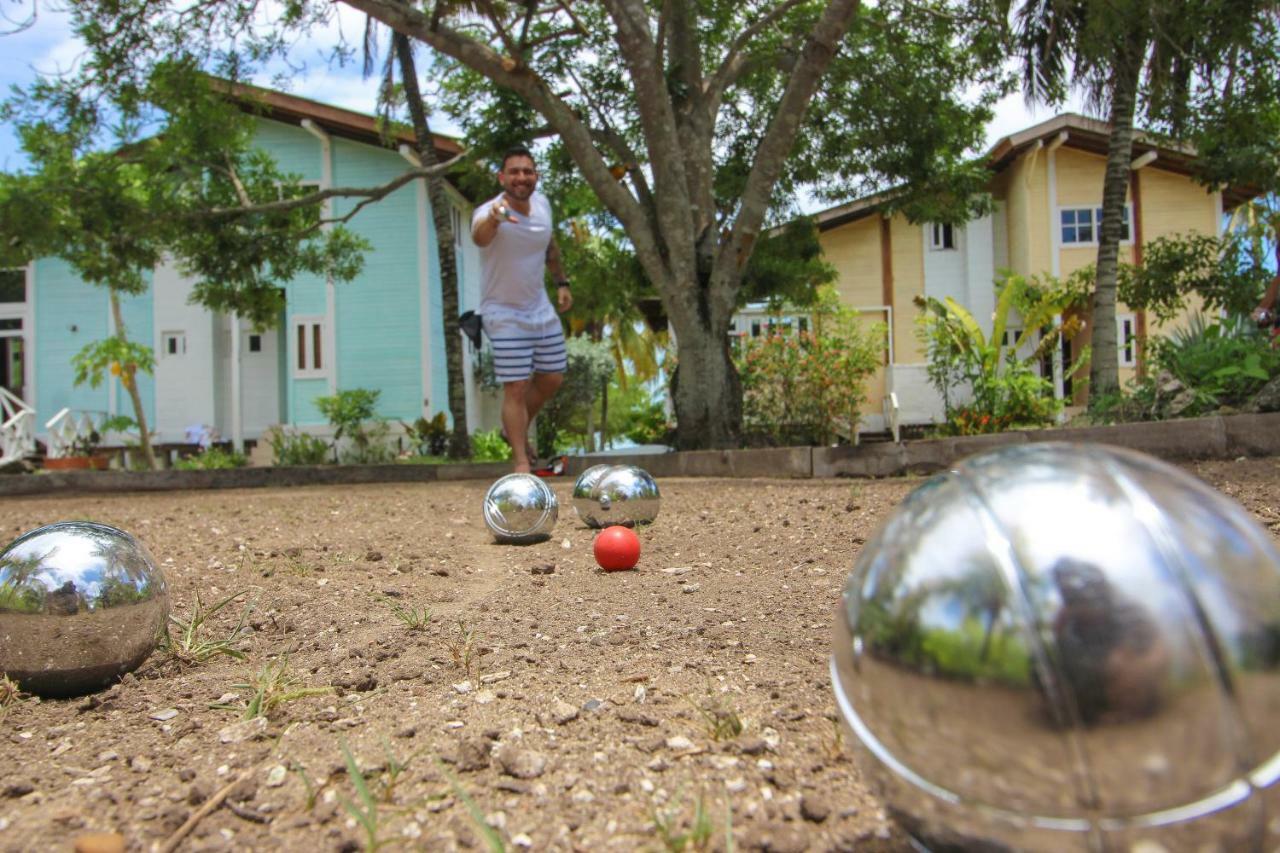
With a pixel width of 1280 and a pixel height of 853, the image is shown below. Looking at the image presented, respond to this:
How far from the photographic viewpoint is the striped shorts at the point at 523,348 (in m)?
8.19

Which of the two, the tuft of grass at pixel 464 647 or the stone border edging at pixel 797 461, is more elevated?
the stone border edging at pixel 797 461

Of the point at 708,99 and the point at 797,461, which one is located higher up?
the point at 708,99

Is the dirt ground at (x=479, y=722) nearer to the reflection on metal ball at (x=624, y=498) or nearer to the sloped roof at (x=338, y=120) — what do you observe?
the reflection on metal ball at (x=624, y=498)

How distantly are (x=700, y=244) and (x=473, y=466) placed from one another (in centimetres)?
376

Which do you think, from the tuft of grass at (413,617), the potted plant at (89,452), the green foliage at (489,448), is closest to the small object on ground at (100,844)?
the tuft of grass at (413,617)

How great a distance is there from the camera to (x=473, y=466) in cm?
1131

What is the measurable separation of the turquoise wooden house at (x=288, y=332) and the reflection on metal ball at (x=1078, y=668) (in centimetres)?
1889

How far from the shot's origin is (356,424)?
18297 mm

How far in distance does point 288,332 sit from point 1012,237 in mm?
17127

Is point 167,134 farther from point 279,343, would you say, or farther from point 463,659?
point 463,659

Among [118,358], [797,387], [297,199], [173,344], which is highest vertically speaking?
[297,199]

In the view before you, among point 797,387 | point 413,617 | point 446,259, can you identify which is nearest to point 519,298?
point 413,617

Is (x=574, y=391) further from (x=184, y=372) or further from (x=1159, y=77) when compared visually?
(x=1159, y=77)

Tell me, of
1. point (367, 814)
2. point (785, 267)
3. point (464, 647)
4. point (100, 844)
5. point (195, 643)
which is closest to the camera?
point (100, 844)
